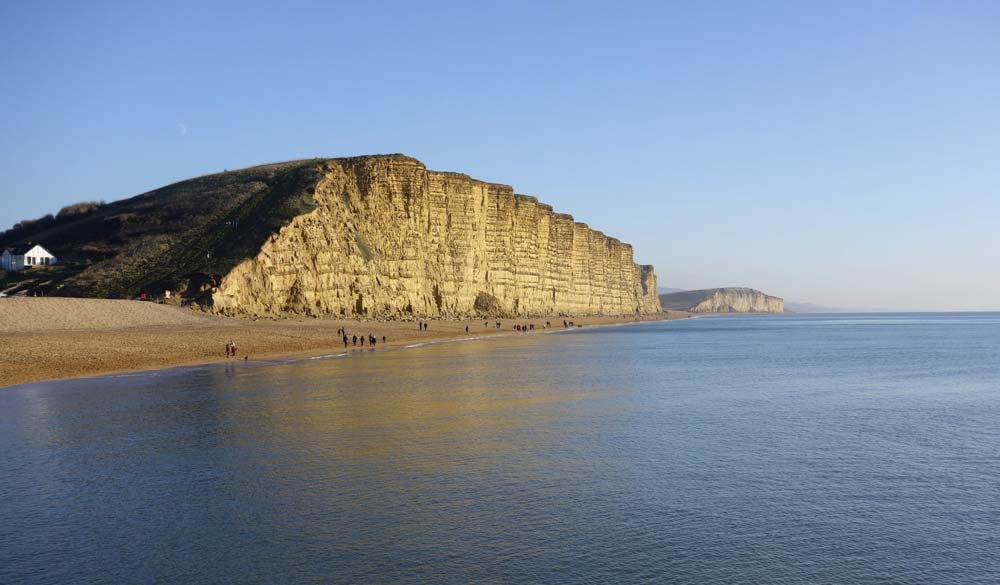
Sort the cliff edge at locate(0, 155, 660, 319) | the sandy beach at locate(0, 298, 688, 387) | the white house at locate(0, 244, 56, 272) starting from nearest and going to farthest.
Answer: the sandy beach at locate(0, 298, 688, 387), the cliff edge at locate(0, 155, 660, 319), the white house at locate(0, 244, 56, 272)

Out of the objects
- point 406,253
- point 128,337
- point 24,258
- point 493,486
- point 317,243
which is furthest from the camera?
point 406,253

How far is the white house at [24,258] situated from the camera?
226ft

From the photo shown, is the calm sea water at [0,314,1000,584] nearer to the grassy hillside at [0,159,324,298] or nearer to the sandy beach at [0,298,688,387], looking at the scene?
the sandy beach at [0,298,688,387]

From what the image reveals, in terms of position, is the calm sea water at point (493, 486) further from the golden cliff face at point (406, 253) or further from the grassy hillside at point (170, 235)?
the golden cliff face at point (406, 253)

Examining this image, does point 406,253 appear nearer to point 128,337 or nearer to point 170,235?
point 170,235

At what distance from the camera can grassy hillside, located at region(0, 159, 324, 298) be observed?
198 ft

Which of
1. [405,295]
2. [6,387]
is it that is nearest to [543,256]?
[405,295]

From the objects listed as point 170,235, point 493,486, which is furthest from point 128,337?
point 170,235

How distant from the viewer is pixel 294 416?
1934 cm

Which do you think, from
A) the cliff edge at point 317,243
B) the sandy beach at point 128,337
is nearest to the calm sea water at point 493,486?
the sandy beach at point 128,337

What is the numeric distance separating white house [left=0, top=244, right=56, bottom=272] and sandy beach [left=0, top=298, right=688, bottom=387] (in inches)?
1137

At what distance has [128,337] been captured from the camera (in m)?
38.8

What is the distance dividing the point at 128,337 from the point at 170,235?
3538 centimetres

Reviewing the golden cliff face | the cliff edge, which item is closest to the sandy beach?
the golden cliff face
